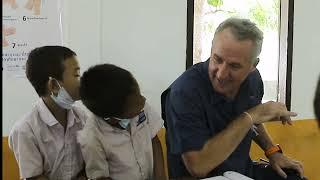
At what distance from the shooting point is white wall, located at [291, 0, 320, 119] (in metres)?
2.36

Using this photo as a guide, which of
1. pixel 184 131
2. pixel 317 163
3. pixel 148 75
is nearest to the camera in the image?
pixel 184 131

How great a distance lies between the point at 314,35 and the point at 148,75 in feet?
3.63

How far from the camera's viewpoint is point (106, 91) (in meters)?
1.29

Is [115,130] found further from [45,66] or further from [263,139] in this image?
[263,139]

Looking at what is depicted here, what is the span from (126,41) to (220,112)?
2.30 ft

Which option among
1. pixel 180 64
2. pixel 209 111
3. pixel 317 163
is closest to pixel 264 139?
pixel 209 111

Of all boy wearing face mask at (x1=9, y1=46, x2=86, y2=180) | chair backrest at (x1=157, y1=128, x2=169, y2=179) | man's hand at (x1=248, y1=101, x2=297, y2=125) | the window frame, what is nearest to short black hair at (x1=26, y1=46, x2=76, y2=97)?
boy wearing face mask at (x1=9, y1=46, x2=86, y2=180)

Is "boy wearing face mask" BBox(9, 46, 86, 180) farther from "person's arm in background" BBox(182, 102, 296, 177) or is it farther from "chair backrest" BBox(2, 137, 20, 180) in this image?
"person's arm in background" BBox(182, 102, 296, 177)

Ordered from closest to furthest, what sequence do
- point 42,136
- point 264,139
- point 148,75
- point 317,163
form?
1. point 42,136
2. point 264,139
3. point 148,75
4. point 317,163

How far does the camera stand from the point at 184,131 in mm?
1230

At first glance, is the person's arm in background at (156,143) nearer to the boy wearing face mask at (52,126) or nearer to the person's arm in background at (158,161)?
the person's arm in background at (158,161)

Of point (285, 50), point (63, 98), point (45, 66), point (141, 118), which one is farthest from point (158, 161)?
point (285, 50)

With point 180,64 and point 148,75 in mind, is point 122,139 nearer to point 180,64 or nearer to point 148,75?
point 148,75

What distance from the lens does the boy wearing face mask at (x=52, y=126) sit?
4.25ft
